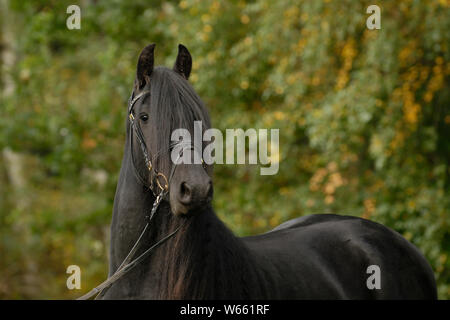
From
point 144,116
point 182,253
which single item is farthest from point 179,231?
point 144,116

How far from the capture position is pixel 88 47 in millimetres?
14344

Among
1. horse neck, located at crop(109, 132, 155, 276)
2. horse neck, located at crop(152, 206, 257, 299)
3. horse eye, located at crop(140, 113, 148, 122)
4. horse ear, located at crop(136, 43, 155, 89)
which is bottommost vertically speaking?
horse neck, located at crop(152, 206, 257, 299)

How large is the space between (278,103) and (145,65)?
7249mm

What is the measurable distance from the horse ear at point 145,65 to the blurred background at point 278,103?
4.74 metres

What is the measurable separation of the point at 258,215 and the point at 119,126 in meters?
3.23

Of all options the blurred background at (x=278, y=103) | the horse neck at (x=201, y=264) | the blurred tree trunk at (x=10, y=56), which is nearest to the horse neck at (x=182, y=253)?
the horse neck at (x=201, y=264)

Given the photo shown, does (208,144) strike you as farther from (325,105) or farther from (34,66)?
(34,66)

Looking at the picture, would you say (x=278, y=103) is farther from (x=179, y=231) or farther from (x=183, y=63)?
(x=179, y=231)

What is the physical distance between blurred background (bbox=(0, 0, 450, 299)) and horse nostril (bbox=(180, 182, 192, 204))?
5.09m

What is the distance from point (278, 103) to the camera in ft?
34.1

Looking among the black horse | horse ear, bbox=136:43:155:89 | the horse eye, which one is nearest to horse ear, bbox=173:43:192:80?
the black horse

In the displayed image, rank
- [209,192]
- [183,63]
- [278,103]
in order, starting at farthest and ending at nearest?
1. [278,103]
2. [183,63]
3. [209,192]

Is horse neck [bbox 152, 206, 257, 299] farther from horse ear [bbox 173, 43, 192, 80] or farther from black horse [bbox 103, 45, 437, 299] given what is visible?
horse ear [bbox 173, 43, 192, 80]

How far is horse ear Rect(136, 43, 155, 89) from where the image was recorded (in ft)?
10.7
